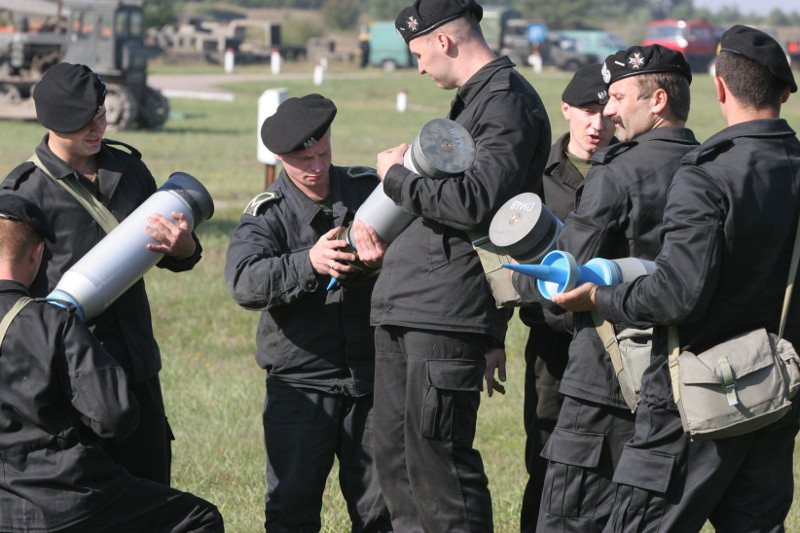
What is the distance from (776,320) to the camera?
3934mm

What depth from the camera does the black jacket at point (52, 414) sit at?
156 inches

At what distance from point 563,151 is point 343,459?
182 centimetres

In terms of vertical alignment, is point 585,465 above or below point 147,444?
above

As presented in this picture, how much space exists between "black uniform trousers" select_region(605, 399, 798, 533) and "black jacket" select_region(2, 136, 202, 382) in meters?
1.97

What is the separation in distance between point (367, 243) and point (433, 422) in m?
0.70

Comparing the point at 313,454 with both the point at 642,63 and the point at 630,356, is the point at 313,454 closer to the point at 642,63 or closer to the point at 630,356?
the point at 630,356

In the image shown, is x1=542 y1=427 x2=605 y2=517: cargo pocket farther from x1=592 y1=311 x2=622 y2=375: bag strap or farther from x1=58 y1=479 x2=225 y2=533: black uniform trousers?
x1=58 y1=479 x2=225 y2=533: black uniform trousers

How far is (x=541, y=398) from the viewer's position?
5.63m

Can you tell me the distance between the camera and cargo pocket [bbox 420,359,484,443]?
15.1 ft

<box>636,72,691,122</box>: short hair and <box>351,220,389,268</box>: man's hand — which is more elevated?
<box>636,72,691,122</box>: short hair

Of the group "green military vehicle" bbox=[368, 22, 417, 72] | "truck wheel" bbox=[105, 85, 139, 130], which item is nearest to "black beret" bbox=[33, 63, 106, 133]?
"truck wheel" bbox=[105, 85, 139, 130]

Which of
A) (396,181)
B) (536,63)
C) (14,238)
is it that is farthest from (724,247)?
(536,63)

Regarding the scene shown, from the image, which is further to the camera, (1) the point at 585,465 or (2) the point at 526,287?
(1) the point at 585,465

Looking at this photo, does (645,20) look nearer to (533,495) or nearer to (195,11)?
(195,11)
